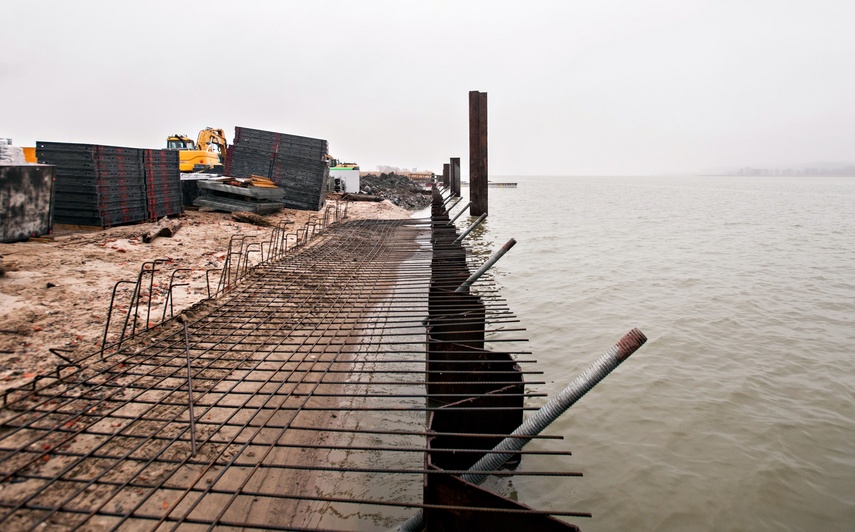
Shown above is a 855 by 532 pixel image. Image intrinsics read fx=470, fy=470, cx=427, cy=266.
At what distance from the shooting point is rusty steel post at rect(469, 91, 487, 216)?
12500 mm

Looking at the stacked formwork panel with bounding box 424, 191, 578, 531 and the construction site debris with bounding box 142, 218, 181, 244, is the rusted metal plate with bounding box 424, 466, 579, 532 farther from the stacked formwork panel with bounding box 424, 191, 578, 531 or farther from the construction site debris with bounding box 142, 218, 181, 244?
the construction site debris with bounding box 142, 218, 181, 244

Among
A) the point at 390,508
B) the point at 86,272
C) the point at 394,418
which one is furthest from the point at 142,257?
the point at 390,508

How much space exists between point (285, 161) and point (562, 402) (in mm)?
20289

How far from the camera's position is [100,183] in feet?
41.2

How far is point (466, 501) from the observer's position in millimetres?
2885

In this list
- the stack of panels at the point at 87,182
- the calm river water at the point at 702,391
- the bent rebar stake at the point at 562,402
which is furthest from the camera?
the stack of panels at the point at 87,182

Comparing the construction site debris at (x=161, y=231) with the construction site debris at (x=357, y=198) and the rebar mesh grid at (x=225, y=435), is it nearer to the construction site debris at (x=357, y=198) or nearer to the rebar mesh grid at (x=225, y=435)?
the rebar mesh grid at (x=225, y=435)

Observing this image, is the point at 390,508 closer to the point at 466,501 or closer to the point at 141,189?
the point at 466,501

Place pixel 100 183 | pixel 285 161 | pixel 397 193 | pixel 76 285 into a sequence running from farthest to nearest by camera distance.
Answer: pixel 397 193 < pixel 285 161 < pixel 100 183 < pixel 76 285

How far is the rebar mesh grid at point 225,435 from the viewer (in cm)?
332

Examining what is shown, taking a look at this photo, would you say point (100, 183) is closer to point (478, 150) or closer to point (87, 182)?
point (87, 182)

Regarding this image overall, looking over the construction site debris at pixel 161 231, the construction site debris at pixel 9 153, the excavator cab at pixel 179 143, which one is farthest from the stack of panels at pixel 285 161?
the excavator cab at pixel 179 143

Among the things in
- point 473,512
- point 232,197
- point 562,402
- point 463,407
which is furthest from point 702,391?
point 232,197

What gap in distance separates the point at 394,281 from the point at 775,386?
21.8 feet
